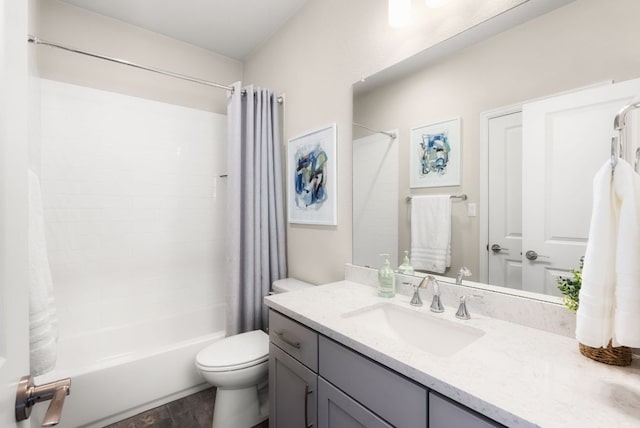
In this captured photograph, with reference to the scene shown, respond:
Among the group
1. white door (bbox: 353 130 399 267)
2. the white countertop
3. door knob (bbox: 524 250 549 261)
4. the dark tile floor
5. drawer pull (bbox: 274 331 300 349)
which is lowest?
the dark tile floor

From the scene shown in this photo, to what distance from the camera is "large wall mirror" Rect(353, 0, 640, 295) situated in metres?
0.87

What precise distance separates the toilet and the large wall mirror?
932mm

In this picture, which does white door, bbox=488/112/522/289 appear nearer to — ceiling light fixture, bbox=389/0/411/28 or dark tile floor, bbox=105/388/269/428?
ceiling light fixture, bbox=389/0/411/28

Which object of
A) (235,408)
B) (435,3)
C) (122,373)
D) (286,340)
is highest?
(435,3)

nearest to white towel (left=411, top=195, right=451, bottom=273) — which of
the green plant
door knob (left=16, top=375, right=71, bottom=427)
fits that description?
the green plant

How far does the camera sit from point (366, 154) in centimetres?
161

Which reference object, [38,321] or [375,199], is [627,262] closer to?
[375,199]

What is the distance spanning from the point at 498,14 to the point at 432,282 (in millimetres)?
1059

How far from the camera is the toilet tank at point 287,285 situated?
6.28ft

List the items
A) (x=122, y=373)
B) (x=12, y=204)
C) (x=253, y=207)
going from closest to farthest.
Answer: (x=12, y=204) → (x=122, y=373) → (x=253, y=207)

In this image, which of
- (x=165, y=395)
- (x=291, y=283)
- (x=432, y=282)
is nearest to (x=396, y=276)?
(x=432, y=282)

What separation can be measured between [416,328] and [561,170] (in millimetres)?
742

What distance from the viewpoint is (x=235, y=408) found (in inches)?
62.2

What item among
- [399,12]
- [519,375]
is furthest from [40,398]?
[399,12]
